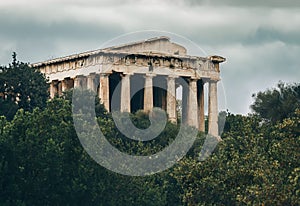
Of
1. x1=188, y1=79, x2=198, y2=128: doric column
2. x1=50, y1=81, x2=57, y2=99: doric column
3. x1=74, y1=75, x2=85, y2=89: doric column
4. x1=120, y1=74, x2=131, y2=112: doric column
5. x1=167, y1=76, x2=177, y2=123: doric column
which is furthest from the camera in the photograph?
x1=50, y1=81, x2=57, y2=99: doric column

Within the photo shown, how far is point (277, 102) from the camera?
372 feet

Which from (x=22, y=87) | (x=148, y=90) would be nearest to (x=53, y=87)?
(x=148, y=90)

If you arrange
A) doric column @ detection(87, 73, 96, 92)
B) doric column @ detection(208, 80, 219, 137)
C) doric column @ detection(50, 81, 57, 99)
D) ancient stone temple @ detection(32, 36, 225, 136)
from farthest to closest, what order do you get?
doric column @ detection(50, 81, 57, 99) → doric column @ detection(208, 80, 219, 137) → doric column @ detection(87, 73, 96, 92) → ancient stone temple @ detection(32, 36, 225, 136)

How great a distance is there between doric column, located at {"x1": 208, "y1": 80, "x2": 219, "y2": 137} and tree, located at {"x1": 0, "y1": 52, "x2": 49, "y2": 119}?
25102 mm

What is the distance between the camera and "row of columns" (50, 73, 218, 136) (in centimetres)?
11925

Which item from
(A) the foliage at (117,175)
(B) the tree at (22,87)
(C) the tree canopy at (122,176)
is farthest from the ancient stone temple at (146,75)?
(A) the foliage at (117,175)

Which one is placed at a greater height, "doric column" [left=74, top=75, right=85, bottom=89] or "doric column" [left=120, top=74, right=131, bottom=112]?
"doric column" [left=74, top=75, right=85, bottom=89]

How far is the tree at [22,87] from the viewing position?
99250 millimetres

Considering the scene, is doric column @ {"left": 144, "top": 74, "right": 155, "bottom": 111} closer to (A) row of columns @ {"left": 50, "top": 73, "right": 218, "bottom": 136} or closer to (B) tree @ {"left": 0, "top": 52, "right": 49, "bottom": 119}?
(A) row of columns @ {"left": 50, "top": 73, "right": 218, "bottom": 136}

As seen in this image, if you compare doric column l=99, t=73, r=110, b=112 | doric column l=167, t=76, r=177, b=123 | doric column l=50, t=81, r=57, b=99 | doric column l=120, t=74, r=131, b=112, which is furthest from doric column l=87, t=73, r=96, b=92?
doric column l=167, t=76, r=177, b=123

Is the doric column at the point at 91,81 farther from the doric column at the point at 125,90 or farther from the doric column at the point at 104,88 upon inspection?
the doric column at the point at 125,90

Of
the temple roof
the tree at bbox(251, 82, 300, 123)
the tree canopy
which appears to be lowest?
the tree canopy

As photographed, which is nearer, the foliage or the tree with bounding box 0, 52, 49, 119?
the foliage

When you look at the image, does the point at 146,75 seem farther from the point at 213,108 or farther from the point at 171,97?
the point at 213,108
